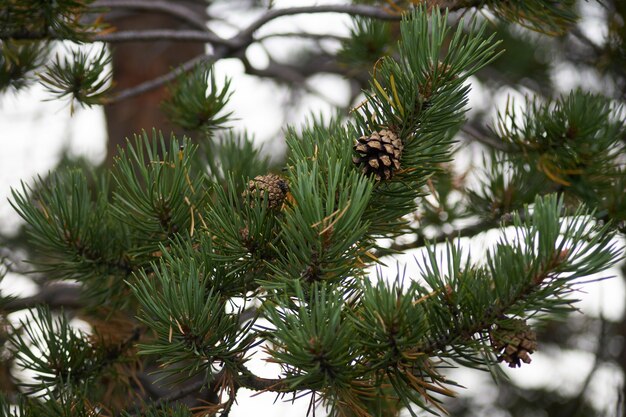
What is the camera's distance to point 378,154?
66 cm

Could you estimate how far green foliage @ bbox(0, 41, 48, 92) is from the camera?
117 centimetres

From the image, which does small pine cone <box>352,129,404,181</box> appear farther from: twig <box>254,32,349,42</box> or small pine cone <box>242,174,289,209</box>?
twig <box>254,32,349,42</box>

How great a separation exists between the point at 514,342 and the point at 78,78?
749mm

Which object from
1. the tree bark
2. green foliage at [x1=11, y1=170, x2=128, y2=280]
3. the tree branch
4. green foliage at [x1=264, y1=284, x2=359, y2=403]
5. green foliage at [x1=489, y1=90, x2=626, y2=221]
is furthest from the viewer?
the tree bark

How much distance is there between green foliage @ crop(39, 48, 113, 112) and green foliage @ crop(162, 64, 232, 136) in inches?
4.5

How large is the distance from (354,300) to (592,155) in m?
0.50

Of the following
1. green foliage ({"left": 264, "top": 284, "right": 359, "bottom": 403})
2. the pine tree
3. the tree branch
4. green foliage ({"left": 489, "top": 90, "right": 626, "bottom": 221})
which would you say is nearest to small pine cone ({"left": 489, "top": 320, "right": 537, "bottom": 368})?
the pine tree

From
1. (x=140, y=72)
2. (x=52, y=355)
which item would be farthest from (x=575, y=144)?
(x=140, y=72)

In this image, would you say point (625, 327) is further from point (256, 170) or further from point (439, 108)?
point (439, 108)

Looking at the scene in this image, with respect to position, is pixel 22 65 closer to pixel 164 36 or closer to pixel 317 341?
pixel 164 36

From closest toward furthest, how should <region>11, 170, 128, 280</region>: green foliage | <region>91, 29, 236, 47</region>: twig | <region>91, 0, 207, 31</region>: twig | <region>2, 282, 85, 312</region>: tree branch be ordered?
<region>11, 170, 128, 280</region>: green foliage
<region>91, 29, 236, 47</region>: twig
<region>91, 0, 207, 31</region>: twig
<region>2, 282, 85, 312</region>: tree branch

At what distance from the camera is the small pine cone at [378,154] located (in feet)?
2.15

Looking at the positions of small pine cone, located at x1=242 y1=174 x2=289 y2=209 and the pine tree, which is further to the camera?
small pine cone, located at x1=242 y1=174 x2=289 y2=209

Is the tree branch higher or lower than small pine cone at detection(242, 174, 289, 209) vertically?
higher
